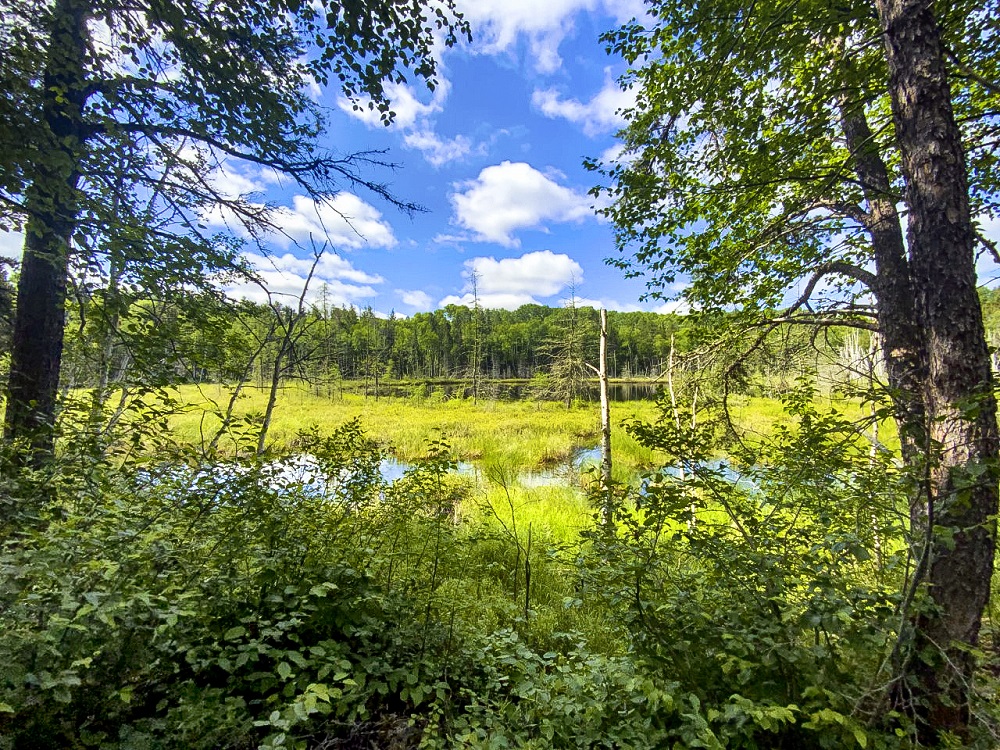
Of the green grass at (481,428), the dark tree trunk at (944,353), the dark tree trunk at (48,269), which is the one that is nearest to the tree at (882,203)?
the dark tree trunk at (944,353)

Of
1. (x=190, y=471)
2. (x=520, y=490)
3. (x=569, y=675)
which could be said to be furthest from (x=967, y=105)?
(x=520, y=490)

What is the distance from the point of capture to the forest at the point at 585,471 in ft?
6.33

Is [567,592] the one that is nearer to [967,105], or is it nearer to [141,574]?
[141,574]

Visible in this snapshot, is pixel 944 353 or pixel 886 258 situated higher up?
pixel 886 258

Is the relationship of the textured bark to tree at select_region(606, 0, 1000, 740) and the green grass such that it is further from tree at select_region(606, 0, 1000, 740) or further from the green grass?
the green grass

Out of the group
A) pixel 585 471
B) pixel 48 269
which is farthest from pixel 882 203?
pixel 48 269

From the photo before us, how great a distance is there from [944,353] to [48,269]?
23.0 feet

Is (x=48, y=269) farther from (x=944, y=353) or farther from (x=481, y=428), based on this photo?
(x=481, y=428)

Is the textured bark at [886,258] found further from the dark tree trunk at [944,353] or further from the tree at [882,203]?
the dark tree trunk at [944,353]

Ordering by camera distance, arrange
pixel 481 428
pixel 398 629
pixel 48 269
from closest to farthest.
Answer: pixel 398 629
pixel 48 269
pixel 481 428

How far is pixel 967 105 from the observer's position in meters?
3.73

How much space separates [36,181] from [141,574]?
→ 99.6 inches

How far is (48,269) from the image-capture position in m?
3.72

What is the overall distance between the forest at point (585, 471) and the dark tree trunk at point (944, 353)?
0.02 m
